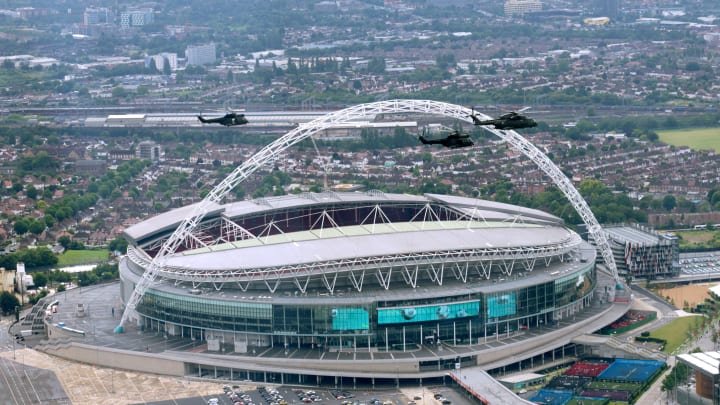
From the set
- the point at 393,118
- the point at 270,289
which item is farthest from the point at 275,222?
the point at 393,118

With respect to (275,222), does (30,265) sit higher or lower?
lower

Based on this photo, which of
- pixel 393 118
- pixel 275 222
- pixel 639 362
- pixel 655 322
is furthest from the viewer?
pixel 393 118

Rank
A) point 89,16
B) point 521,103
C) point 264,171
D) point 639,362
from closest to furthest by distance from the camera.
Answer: point 639,362, point 264,171, point 521,103, point 89,16

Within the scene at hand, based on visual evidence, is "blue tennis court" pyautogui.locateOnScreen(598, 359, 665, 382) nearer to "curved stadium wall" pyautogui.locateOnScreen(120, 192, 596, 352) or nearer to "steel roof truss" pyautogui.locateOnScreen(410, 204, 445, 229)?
"curved stadium wall" pyautogui.locateOnScreen(120, 192, 596, 352)

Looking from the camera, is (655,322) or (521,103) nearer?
(655,322)

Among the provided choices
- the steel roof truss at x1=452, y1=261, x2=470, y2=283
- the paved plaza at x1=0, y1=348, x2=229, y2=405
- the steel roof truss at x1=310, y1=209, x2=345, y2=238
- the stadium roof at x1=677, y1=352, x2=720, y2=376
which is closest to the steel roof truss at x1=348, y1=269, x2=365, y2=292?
the steel roof truss at x1=452, y1=261, x2=470, y2=283

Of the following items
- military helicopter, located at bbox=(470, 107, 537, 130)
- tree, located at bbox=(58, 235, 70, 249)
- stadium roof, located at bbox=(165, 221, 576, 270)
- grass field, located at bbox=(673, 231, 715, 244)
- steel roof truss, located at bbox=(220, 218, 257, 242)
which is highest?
military helicopter, located at bbox=(470, 107, 537, 130)

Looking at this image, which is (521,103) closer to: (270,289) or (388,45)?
(388,45)
